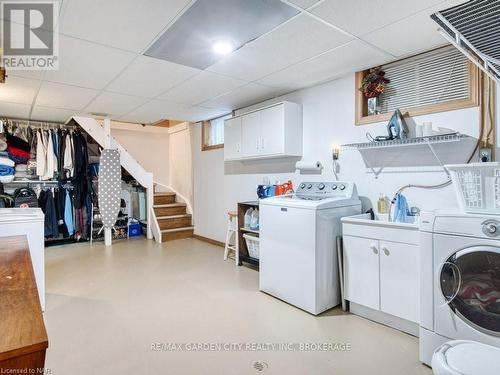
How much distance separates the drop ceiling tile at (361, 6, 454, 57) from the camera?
2.05 m

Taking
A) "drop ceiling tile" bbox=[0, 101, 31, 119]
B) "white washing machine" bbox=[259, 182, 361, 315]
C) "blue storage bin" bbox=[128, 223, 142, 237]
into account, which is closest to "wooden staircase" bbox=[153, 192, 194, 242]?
"blue storage bin" bbox=[128, 223, 142, 237]

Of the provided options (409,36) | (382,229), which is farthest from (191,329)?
(409,36)

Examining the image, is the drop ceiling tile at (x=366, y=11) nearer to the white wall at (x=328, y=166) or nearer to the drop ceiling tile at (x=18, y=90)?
the white wall at (x=328, y=166)

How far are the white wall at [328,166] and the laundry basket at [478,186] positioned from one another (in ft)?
2.11

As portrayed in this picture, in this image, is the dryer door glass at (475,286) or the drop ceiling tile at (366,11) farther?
the drop ceiling tile at (366,11)

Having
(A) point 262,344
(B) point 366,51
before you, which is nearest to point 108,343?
(A) point 262,344

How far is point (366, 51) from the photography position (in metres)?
2.53

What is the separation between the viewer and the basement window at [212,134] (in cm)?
533

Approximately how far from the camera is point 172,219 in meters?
5.91

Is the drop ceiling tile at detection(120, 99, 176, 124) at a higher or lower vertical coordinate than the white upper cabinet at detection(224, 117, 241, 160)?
higher

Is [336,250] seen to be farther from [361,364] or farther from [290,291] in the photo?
[361,364]

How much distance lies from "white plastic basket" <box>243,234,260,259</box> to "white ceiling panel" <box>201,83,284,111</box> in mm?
1917

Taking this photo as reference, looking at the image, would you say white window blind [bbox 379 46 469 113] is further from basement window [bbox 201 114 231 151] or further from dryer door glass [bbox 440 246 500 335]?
basement window [bbox 201 114 231 151]

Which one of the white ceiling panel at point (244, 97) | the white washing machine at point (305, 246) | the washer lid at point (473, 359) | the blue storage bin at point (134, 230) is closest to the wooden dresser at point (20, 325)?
the washer lid at point (473, 359)
